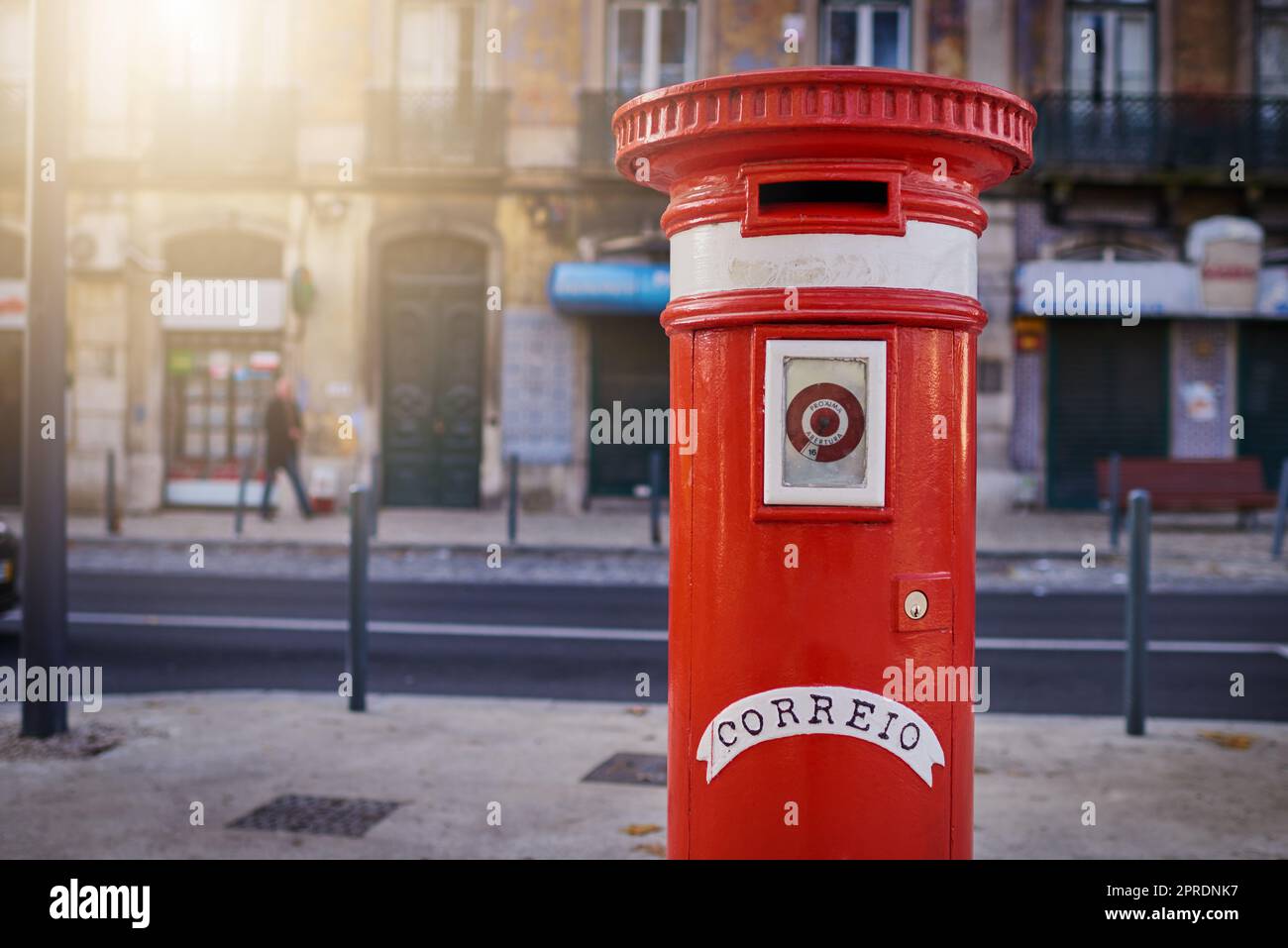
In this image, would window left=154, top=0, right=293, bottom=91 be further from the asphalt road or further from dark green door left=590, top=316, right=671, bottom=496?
the asphalt road

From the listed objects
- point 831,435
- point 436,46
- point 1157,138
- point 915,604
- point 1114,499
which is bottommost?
point 1114,499

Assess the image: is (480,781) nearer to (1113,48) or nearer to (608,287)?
(608,287)

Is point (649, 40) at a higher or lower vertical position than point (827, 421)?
higher

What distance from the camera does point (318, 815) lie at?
15.4ft

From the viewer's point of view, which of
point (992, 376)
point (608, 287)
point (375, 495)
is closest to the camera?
point (375, 495)

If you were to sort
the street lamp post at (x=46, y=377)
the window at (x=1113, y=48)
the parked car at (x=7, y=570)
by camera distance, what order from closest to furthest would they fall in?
the street lamp post at (x=46, y=377), the parked car at (x=7, y=570), the window at (x=1113, y=48)

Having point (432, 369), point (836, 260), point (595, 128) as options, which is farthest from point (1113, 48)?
point (836, 260)

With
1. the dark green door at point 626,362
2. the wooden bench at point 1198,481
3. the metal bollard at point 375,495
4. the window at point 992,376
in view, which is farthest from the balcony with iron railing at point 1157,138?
the metal bollard at point 375,495

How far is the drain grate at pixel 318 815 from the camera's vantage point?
452 centimetres

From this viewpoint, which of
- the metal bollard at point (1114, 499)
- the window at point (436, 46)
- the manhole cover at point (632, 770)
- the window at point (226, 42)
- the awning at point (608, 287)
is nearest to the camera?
the manhole cover at point (632, 770)

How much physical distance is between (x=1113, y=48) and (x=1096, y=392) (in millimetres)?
5250

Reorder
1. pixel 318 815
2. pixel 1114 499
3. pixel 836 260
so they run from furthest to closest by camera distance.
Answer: pixel 1114 499 < pixel 318 815 < pixel 836 260

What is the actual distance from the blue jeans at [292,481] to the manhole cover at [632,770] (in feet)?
42.3

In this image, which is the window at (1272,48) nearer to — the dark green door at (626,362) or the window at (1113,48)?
the window at (1113,48)
